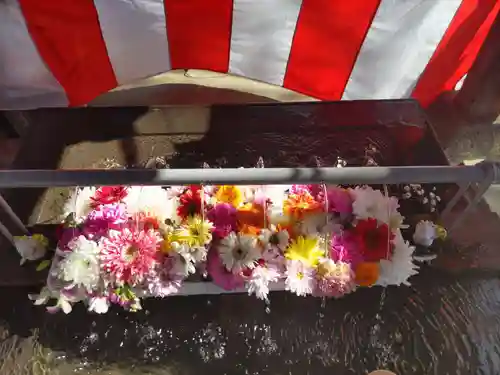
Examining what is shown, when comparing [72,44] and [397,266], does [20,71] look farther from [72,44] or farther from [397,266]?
[397,266]

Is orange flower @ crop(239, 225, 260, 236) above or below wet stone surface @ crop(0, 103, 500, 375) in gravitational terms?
above

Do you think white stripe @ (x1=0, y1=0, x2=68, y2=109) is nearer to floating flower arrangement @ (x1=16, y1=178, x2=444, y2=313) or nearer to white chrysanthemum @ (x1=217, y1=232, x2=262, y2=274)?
floating flower arrangement @ (x1=16, y1=178, x2=444, y2=313)

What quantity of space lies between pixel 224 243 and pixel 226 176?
197 mm

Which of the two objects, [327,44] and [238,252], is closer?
[238,252]

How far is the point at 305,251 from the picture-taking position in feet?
3.56

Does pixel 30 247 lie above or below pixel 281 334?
above

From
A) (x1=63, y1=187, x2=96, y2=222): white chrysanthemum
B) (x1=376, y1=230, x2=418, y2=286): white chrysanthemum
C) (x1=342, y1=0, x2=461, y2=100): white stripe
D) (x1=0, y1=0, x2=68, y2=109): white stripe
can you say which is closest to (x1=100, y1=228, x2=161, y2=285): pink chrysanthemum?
(x1=63, y1=187, x2=96, y2=222): white chrysanthemum

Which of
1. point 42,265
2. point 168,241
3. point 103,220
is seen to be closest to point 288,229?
point 168,241

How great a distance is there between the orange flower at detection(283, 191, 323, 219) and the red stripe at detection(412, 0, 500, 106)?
55cm

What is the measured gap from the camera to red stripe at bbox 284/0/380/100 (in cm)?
130

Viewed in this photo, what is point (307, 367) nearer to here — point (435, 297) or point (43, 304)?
point (435, 297)

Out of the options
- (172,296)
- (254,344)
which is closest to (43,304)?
(172,296)

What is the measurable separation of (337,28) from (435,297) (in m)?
0.68

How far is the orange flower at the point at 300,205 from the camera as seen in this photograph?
1.13 meters
